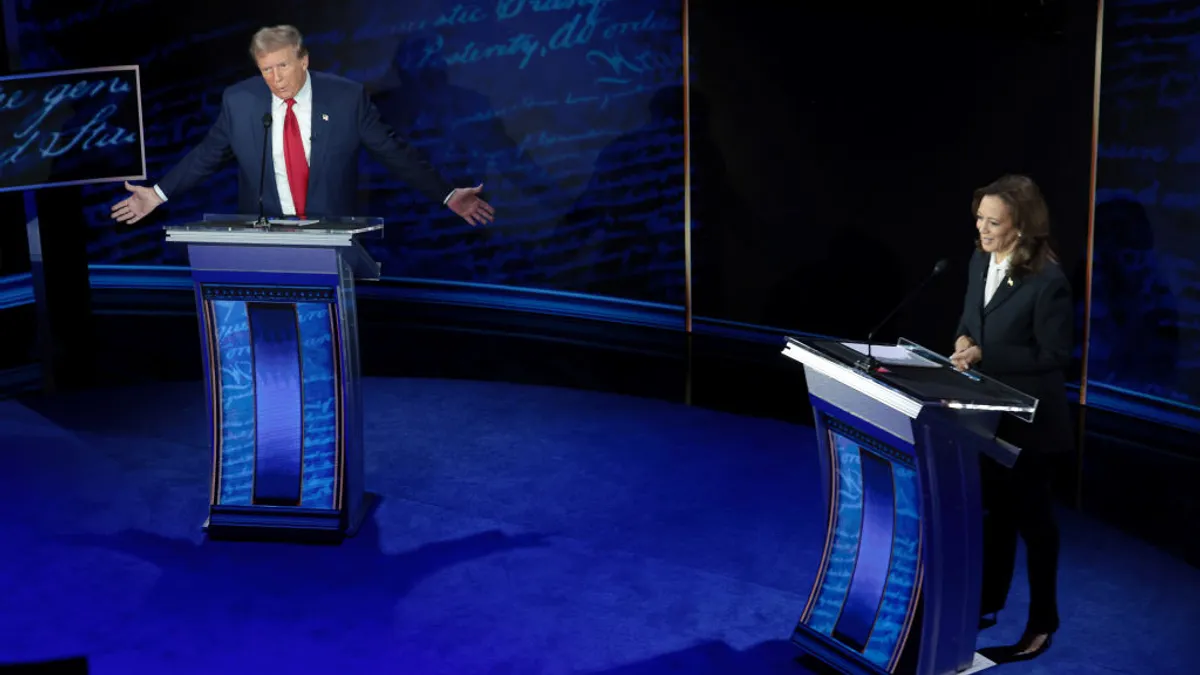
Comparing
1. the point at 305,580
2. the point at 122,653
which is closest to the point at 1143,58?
the point at 305,580

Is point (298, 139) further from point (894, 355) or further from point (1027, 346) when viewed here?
point (1027, 346)

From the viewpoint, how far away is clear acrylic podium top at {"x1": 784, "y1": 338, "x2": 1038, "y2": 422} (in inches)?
114

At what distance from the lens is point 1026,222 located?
3346 millimetres

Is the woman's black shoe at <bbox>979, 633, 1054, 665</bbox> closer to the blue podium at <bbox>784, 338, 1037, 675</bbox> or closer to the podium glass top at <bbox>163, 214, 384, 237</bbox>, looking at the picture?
the blue podium at <bbox>784, 338, 1037, 675</bbox>

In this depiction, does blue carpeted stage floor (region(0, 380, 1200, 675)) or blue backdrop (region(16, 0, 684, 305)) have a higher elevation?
blue backdrop (region(16, 0, 684, 305))

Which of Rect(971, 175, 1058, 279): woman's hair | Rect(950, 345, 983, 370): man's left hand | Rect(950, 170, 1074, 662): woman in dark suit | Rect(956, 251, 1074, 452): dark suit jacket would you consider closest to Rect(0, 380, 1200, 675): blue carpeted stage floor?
Rect(950, 170, 1074, 662): woman in dark suit

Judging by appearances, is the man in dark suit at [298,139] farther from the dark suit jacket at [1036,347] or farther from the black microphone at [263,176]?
the dark suit jacket at [1036,347]

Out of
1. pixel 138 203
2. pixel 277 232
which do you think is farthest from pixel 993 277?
pixel 138 203

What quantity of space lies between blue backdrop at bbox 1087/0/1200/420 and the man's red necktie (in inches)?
127

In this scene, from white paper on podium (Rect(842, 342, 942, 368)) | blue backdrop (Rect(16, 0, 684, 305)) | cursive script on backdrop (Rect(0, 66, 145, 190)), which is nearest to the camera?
white paper on podium (Rect(842, 342, 942, 368))

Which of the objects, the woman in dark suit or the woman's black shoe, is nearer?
the woman in dark suit

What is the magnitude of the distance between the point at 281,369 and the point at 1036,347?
7.76 feet

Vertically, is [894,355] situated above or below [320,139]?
below

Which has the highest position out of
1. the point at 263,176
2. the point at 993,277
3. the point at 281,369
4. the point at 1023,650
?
the point at 263,176
